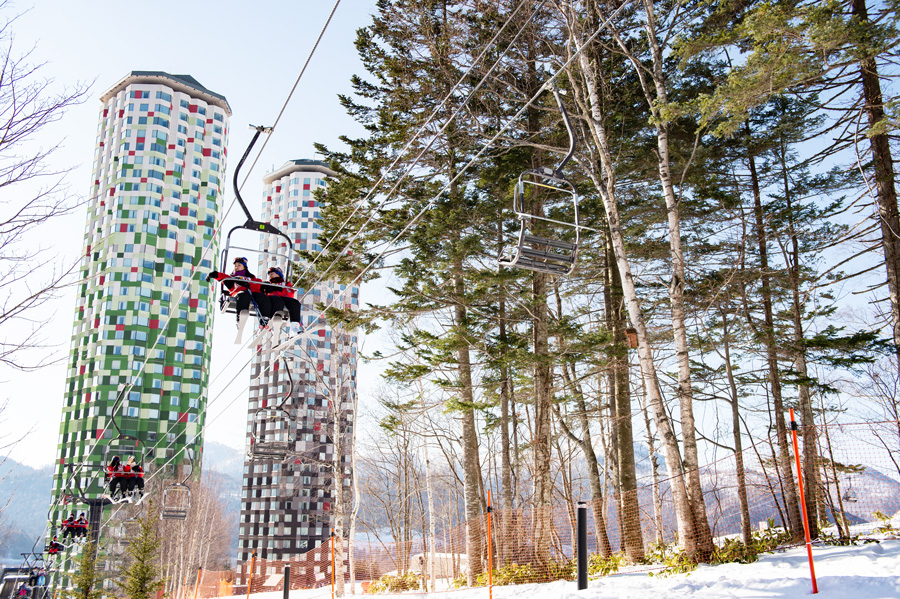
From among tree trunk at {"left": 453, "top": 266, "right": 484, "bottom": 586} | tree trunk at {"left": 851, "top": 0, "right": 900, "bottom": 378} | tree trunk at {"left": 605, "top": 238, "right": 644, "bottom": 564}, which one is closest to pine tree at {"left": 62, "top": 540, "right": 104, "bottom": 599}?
tree trunk at {"left": 453, "top": 266, "right": 484, "bottom": 586}

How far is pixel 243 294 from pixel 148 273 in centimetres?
6678

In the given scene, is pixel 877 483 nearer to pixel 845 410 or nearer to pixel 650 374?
pixel 650 374

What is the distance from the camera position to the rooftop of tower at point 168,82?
73.9 metres

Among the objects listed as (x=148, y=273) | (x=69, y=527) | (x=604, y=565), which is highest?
(x=148, y=273)

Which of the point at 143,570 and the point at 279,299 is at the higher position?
the point at 279,299

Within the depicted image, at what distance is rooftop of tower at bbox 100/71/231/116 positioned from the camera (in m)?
73.9

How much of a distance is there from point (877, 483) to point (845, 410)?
4933 millimetres

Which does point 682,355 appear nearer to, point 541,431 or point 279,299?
point 541,431

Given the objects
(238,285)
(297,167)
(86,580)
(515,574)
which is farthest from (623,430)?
(297,167)

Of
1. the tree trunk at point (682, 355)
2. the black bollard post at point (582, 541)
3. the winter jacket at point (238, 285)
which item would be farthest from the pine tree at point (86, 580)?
the tree trunk at point (682, 355)

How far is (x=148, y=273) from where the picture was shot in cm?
6725

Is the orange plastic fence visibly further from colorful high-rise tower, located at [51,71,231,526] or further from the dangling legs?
colorful high-rise tower, located at [51,71,231,526]

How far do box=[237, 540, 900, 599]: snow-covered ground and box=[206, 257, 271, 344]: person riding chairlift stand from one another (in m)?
5.33

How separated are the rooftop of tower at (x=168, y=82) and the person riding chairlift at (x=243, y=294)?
77.5 metres
